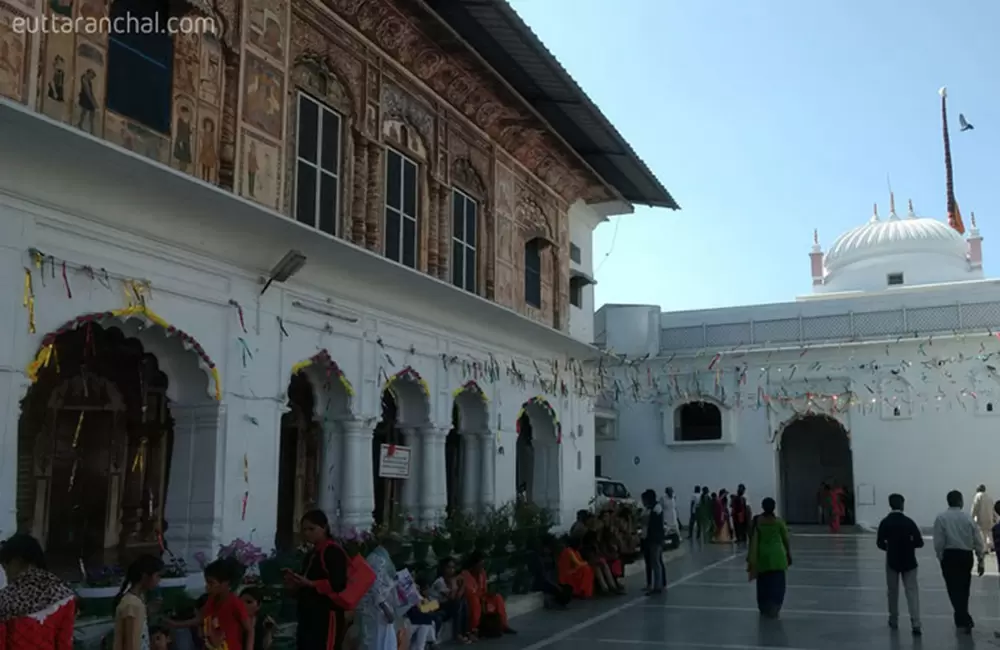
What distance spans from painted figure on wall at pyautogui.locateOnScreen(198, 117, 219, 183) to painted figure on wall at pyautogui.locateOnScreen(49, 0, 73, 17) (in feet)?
5.93

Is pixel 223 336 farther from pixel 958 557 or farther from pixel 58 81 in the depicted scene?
pixel 958 557

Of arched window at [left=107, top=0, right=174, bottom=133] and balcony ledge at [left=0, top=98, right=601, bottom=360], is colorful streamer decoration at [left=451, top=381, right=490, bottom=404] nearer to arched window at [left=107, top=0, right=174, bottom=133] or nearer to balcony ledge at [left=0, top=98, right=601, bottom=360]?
balcony ledge at [left=0, top=98, right=601, bottom=360]

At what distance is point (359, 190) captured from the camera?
12.7 m

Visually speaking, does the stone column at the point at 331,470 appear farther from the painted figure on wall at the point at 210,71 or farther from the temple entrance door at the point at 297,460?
the painted figure on wall at the point at 210,71

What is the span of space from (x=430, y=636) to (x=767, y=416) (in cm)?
2033

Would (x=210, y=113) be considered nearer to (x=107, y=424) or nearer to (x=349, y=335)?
(x=349, y=335)

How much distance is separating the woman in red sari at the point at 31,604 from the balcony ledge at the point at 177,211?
3.83m

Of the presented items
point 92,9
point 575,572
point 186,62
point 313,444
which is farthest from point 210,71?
point 575,572

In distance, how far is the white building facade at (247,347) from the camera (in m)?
8.31

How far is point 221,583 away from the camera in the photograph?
245 inches

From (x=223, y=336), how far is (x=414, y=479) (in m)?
5.12

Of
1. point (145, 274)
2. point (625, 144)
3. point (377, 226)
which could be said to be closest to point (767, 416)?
point (625, 144)

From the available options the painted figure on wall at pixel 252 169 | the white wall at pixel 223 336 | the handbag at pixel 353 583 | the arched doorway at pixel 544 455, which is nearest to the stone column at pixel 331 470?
the white wall at pixel 223 336

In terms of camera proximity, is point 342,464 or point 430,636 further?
point 342,464
